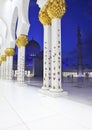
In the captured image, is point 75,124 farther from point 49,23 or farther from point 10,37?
point 10,37

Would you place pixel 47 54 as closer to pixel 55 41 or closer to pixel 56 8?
pixel 55 41

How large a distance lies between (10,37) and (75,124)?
12262 mm

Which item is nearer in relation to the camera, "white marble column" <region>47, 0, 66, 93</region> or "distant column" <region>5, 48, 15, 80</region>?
"white marble column" <region>47, 0, 66, 93</region>

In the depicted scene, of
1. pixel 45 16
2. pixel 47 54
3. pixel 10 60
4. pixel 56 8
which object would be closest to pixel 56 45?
pixel 47 54

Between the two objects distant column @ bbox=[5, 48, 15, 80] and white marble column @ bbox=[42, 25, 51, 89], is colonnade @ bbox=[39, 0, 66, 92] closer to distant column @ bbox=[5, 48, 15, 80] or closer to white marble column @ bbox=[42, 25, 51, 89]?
white marble column @ bbox=[42, 25, 51, 89]

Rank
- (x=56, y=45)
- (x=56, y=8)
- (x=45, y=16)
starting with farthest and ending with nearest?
(x=45, y=16) < (x=56, y=45) < (x=56, y=8)

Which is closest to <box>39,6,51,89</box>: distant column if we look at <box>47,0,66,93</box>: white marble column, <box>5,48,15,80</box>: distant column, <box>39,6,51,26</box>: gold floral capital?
<box>39,6,51,26</box>: gold floral capital

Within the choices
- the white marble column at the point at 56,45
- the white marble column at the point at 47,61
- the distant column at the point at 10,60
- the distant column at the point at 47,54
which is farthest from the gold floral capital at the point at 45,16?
the distant column at the point at 10,60

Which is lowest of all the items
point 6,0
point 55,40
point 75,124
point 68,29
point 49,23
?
point 75,124

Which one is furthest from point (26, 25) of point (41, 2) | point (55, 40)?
point (55, 40)

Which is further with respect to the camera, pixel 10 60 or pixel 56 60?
pixel 10 60

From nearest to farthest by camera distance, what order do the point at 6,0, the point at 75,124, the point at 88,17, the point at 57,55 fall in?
the point at 75,124 < the point at 57,55 < the point at 6,0 < the point at 88,17

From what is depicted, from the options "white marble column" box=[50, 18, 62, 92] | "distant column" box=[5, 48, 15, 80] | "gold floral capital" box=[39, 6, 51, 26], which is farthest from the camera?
"distant column" box=[5, 48, 15, 80]

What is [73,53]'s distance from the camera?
33781 millimetres
